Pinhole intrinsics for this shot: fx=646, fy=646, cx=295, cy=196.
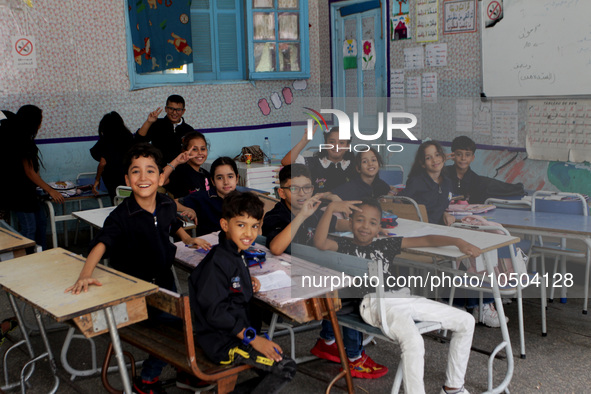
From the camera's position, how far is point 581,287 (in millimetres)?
4211

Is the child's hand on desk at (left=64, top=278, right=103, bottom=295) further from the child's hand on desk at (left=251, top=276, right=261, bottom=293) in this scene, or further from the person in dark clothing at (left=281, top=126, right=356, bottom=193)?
the person in dark clothing at (left=281, top=126, right=356, bottom=193)

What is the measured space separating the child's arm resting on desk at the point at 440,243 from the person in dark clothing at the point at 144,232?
3.57 feet

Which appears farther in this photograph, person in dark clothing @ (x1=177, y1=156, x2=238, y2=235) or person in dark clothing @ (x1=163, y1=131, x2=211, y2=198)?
person in dark clothing @ (x1=163, y1=131, x2=211, y2=198)

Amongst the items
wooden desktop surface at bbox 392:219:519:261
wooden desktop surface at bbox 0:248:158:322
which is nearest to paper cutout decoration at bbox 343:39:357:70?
wooden desktop surface at bbox 392:219:519:261

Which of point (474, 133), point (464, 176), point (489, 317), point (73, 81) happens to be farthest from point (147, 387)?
point (73, 81)

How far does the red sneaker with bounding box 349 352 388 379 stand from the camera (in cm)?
302

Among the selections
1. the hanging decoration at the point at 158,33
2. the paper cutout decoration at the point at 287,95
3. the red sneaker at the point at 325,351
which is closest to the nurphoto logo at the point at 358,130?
the red sneaker at the point at 325,351

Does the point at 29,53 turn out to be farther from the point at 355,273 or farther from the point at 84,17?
the point at 355,273

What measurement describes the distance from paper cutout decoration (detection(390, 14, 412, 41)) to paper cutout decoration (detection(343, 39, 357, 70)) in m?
0.71

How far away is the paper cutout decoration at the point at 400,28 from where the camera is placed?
6.51 m

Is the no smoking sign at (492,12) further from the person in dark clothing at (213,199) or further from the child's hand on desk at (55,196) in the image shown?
the child's hand on desk at (55,196)

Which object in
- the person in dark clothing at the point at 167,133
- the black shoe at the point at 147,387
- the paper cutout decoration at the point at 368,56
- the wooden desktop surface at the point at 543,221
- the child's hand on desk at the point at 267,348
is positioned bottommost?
the black shoe at the point at 147,387

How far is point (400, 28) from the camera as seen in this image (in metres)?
6.61

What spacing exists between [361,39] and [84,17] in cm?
296
